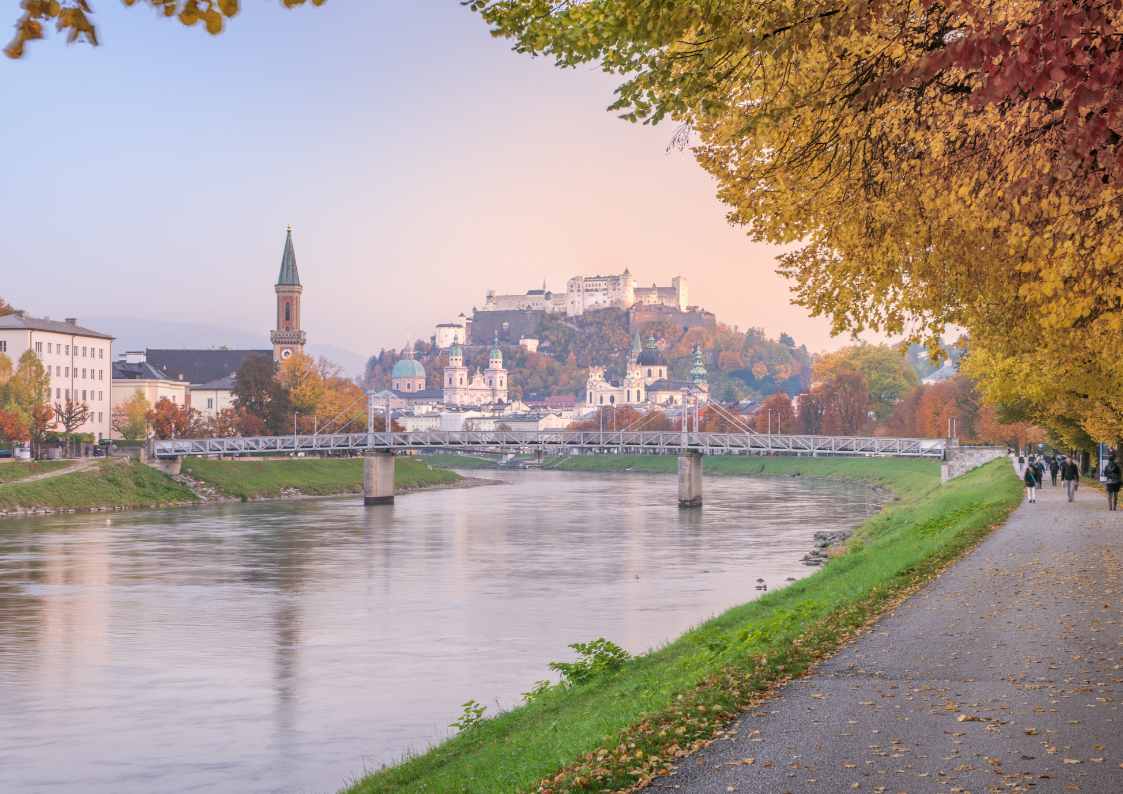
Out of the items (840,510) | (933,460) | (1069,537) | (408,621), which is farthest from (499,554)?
(933,460)

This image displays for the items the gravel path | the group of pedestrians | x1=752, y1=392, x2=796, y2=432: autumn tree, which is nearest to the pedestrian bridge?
the gravel path

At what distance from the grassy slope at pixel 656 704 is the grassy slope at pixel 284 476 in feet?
204

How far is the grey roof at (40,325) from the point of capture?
95506 millimetres

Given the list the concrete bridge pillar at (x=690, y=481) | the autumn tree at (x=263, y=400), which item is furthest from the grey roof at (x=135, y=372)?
the concrete bridge pillar at (x=690, y=481)

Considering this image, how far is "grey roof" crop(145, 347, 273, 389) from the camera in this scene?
144000 millimetres

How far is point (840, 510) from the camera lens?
66.3m

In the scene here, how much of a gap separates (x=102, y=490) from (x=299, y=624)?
151 feet

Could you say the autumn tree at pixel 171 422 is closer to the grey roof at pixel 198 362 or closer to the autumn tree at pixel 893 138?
the grey roof at pixel 198 362

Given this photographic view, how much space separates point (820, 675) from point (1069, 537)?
14874 millimetres

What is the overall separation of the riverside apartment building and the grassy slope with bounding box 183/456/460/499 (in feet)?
46.8

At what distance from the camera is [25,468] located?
226 feet

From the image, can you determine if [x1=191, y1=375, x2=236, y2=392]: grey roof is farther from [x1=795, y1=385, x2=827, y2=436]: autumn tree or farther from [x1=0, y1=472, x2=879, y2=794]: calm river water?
[x1=0, y1=472, x2=879, y2=794]: calm river water

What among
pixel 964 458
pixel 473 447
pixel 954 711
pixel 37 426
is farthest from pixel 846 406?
pixel 954 711

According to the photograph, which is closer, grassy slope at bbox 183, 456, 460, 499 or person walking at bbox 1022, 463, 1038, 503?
person walking at bbox 1022, 463, 1038, 503
